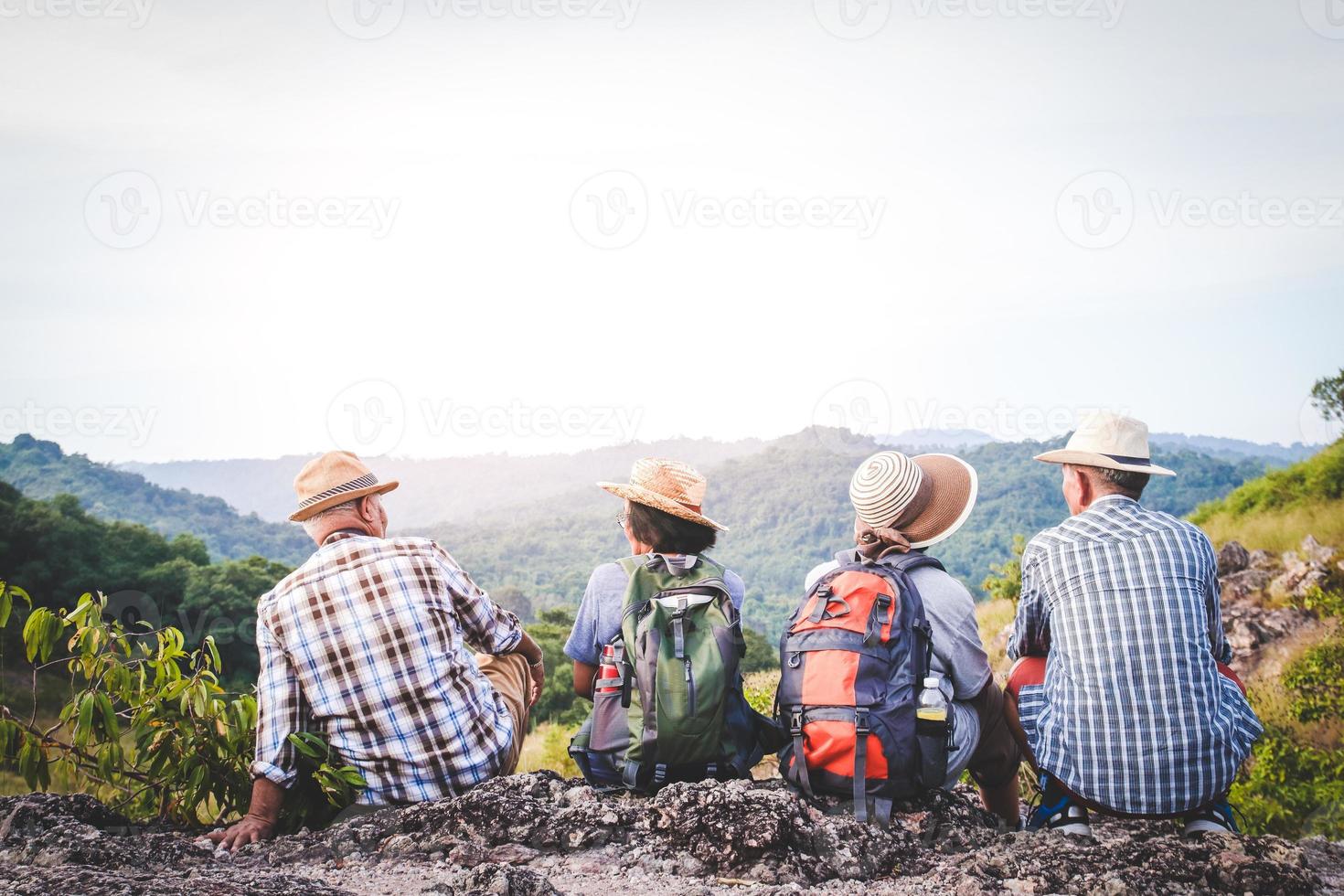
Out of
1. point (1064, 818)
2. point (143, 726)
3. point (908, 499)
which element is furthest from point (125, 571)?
point (1064, 818)

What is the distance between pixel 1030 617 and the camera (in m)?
3.82

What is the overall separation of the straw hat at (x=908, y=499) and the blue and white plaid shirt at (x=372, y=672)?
5.61 feet

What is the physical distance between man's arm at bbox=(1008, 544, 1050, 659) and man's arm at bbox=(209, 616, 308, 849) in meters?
2.81

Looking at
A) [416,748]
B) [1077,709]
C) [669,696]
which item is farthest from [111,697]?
[1077,709]

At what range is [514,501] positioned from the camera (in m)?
73.8

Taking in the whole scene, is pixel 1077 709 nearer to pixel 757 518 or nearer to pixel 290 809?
pixel 290 809

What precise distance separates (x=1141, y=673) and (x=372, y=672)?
9.09 ft

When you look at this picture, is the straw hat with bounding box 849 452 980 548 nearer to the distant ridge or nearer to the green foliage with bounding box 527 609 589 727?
the green foliage with bounding box 527 609 589 727

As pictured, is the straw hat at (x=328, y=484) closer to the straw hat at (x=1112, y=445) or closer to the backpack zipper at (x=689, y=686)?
the backpack zipper at (x=689, y=686)

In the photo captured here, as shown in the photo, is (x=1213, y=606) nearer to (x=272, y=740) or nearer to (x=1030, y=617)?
(x=1030, y=617)

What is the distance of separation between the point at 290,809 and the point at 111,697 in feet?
3.08

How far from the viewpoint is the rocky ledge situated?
9.78 ft

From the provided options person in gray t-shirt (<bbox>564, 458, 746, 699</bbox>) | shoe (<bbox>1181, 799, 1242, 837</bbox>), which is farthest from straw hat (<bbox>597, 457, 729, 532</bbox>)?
shoe (<bbox>1181, 799, 1242, 837</bbox>)

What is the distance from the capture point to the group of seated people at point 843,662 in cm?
341
